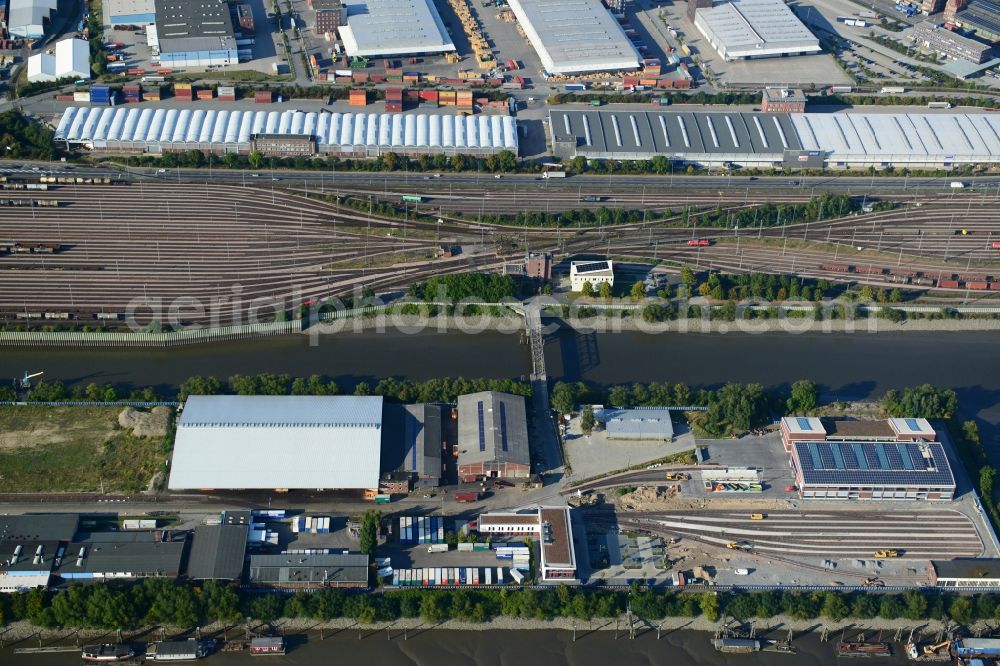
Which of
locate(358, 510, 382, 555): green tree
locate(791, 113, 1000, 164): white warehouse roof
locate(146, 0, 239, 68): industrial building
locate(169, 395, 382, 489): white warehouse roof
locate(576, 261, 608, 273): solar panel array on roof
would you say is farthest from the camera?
locate(146, 0, 239, 68): industrial building

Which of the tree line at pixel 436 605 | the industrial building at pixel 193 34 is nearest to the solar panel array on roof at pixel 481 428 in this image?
the tree line at pixel 436 605

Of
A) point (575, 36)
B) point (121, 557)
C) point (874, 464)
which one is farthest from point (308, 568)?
point (575, 36)

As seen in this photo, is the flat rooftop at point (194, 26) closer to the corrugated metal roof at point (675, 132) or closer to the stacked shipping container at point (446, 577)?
the corrugated metal roof at point (675, 132)

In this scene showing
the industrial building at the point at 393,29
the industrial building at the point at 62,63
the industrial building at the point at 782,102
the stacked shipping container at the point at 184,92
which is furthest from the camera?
the industrial building at the point at 393,29

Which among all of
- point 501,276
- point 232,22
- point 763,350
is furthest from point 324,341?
point 232,22

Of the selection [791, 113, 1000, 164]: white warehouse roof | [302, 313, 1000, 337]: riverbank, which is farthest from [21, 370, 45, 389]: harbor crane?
[791, 113, 1000, 164]: white warehouse roof

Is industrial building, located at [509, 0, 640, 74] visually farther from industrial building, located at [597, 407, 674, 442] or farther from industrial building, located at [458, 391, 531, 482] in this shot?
industrial building, located at [458, 391, 531, 482]
